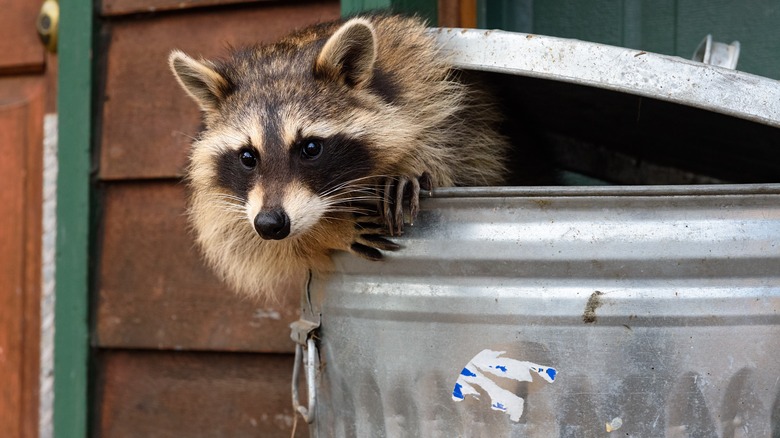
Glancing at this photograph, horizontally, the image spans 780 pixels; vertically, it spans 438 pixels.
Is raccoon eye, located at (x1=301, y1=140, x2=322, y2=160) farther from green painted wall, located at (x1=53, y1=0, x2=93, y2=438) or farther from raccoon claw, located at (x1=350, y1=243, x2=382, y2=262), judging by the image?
green painted wall, located at (x1=53, y1=0, x2=93, y2=438)

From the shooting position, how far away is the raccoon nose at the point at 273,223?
Answer: 1.44 meters

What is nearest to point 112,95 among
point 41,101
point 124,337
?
point 41,101

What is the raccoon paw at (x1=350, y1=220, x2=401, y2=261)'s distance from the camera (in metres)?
1.29

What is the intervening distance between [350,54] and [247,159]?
0.30 metres

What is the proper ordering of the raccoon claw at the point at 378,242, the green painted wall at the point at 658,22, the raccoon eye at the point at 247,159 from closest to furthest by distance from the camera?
the raccoon claw at the point at 378,242 < the raccoon eye at the point at 247,159 < the green painted wall at the point at 658,22

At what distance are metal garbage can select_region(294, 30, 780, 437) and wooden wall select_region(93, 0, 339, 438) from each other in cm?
118

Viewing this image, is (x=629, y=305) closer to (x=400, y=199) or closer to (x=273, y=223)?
(x=400, y=199)

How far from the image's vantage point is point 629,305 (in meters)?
1.14

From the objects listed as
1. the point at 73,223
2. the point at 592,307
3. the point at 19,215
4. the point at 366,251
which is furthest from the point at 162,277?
the point at 592,307

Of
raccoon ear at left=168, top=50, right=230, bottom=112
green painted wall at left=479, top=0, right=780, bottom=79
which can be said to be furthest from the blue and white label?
green painted wall at left=479, top=0, right=780, bottom=79

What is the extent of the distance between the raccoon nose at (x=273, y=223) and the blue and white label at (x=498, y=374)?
45 centimetres

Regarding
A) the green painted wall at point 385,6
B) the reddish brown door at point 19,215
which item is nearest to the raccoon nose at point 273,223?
the green painted wall at point 385,6

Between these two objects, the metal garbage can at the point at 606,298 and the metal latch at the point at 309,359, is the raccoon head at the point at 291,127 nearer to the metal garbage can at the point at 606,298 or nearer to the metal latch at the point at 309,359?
the metal latch at the point at 309,359

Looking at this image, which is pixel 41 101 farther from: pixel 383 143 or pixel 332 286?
pixel 332 286
